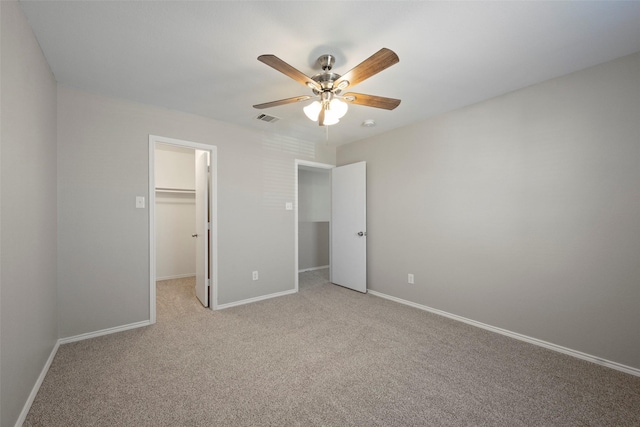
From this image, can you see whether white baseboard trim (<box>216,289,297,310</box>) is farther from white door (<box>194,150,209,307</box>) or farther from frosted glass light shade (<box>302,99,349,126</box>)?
frosted glass light shade (<box>302,99,349,126</box>)

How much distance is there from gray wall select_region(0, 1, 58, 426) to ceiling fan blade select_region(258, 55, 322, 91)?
1.28 m

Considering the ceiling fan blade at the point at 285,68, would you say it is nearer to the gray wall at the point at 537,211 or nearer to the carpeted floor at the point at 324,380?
the gray wall at the point at 537,211

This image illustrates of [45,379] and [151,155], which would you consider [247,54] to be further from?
[45,379]

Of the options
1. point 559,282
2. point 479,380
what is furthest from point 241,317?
point 559,282

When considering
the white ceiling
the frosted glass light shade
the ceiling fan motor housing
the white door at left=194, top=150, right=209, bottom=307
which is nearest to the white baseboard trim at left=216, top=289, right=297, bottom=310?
the white door at left=194, top=150, right=209, bottom=307

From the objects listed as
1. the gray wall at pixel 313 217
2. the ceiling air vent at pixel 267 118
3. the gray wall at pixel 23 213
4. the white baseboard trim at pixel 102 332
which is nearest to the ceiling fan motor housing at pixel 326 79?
the ceiling air vent at pixel 267 118

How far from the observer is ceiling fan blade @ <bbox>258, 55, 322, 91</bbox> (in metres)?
1.52

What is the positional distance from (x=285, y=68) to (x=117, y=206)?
227cm

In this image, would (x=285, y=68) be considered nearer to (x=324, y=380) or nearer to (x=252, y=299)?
(x=324, y=380)

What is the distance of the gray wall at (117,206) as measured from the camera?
8.02 feet

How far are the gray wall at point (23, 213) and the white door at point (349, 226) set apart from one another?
133 inches

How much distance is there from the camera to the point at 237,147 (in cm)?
347

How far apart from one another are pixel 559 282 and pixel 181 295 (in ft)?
14.7

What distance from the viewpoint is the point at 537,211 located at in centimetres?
242
